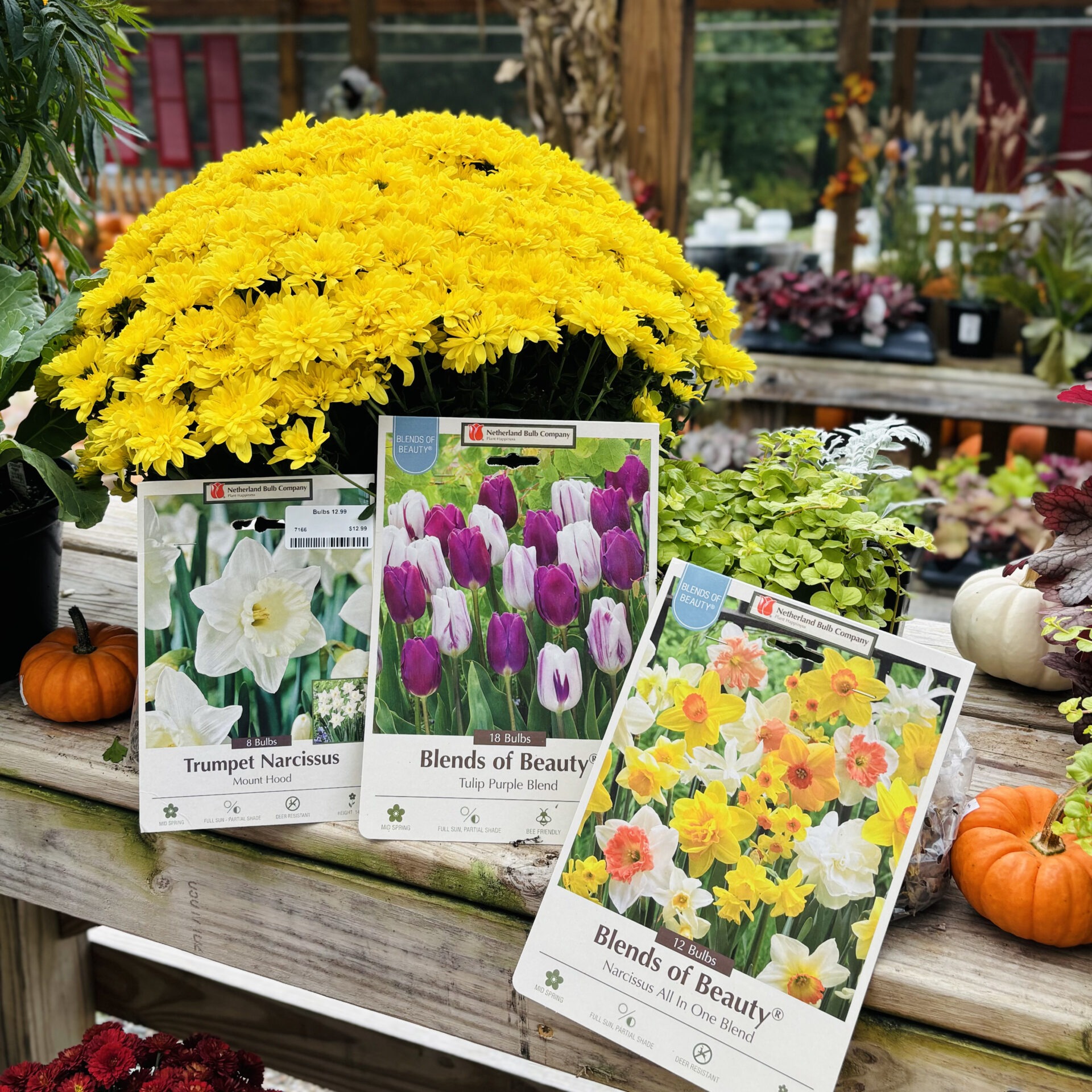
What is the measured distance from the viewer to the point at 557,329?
83 centimetres

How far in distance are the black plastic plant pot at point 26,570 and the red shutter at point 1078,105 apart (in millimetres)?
6002

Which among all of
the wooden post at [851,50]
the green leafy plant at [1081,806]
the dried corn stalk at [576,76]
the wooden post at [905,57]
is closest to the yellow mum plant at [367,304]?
the green leafy plant at [1081,806]

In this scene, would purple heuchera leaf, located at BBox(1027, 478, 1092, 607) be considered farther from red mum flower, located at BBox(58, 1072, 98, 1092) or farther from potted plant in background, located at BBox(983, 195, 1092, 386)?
potted plant in background, located at BBox(983, 195, 1092, 386)

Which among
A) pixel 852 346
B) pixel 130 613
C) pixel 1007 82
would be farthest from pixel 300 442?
pixel 1007 82

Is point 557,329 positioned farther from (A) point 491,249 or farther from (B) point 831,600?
(B) point 831,600

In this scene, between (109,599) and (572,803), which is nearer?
(572,803)

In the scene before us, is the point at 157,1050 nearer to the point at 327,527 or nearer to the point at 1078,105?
the point at 327,527

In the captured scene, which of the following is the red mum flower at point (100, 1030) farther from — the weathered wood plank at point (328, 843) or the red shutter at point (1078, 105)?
the red shutter at point (1078, 105)

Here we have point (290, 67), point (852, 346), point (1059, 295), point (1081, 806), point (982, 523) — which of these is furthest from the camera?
point (290, 67)

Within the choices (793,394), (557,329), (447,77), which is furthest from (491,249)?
(447,77)

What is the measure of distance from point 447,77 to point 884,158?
4.60 m

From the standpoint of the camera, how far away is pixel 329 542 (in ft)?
2.96

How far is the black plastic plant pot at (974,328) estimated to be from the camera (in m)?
3.49

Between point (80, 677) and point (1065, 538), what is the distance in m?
0.88
